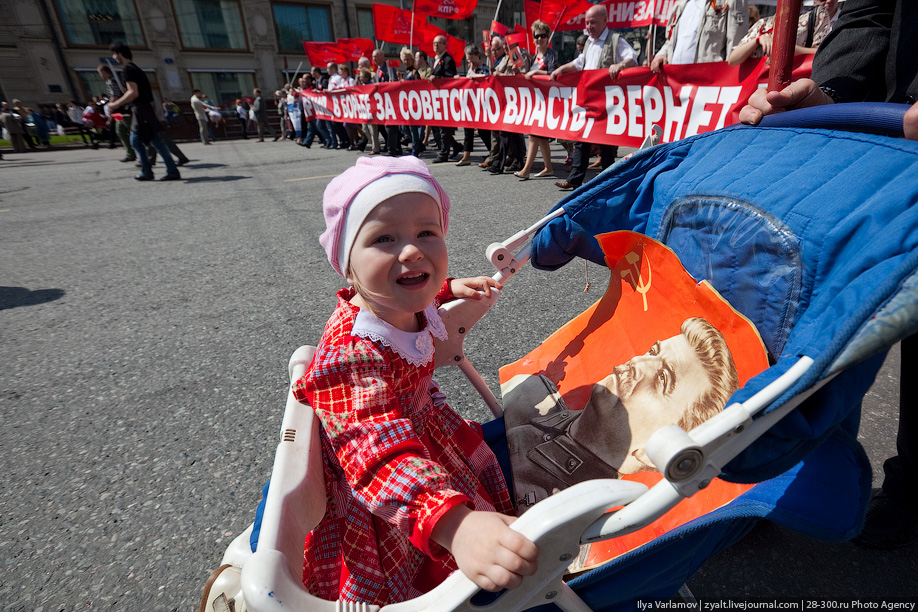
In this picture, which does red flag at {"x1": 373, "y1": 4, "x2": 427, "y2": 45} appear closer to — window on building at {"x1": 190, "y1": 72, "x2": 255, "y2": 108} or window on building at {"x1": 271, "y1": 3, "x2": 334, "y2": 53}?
window on building at {"x1": 190, "y1": 72, "x2": 255, "y2": 108}

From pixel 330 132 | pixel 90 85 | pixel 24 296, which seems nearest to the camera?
pixel 24 296

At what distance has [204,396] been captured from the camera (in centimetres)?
220

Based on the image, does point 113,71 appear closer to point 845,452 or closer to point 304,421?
point 304,421

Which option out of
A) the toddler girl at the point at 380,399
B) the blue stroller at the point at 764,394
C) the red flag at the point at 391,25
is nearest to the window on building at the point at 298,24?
the red flag at the point at 391,25

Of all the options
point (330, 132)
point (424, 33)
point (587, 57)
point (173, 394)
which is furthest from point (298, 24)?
point (173, 394)

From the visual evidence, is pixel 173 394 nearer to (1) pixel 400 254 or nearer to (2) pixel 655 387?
(1) pixel 400 254

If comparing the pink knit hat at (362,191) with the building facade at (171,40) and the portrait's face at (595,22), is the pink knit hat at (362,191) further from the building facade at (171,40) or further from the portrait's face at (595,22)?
the building facade at (171,40)

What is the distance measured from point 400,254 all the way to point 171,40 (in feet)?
108

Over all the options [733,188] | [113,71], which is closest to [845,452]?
[733,188]

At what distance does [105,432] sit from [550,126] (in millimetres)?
5753

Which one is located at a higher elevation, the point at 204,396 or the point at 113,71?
the point at 113,71

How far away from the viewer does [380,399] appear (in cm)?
100

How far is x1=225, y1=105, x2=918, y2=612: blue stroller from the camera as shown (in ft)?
2.22

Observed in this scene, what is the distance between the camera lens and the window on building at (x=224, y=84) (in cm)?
2711
